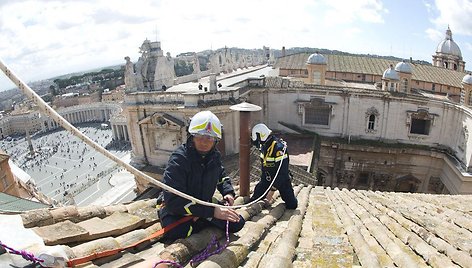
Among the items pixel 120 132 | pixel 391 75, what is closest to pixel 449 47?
pixel 391 75

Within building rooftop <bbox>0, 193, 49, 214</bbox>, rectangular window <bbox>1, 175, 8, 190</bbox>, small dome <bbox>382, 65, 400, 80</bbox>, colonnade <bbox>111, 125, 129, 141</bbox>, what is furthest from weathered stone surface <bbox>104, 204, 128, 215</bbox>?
colonnade <bbox>111, 125, 129, 141</bbox>

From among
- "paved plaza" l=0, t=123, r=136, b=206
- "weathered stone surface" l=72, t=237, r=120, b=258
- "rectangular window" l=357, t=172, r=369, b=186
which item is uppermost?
"weathered stone surface" l=72, t=237, r=120, b=258

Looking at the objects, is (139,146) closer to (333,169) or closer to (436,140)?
(333,169)

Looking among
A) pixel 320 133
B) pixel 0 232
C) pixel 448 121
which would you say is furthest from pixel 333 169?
pixel 0 232

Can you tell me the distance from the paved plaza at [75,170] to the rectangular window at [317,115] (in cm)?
2165

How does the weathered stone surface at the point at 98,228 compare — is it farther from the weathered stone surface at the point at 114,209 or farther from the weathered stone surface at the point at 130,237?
the weathered stone surface at the point at 114,209

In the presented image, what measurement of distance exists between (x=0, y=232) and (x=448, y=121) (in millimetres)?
26309

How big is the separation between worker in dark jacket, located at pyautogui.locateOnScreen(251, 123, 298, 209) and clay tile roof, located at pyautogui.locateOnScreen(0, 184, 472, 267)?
0.90m

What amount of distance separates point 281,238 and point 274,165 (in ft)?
10.4

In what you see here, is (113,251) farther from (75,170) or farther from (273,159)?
(75,170)

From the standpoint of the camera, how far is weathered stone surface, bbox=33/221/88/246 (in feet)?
13.3

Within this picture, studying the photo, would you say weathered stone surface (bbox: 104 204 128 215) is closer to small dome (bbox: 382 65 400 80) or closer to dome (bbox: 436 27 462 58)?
small dome (bbox: 382 65 400 80)

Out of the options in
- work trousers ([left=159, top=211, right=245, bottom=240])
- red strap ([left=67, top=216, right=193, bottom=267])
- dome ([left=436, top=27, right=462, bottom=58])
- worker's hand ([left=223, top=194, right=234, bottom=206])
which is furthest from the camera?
dome ([left=436, top=27, right=462, bottom=58])

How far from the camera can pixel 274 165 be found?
28.1 ft
